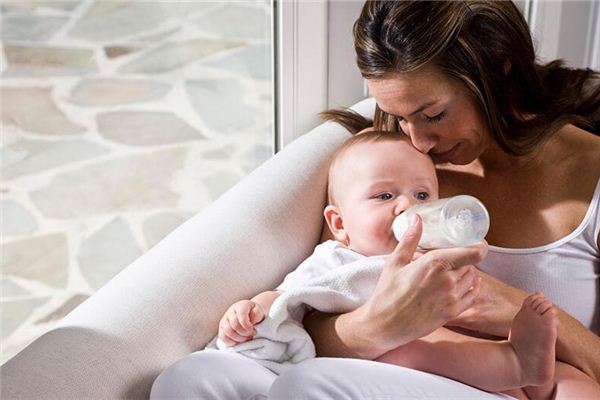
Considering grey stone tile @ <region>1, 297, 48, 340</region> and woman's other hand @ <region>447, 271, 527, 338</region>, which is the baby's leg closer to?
woman's other hand @ <region>447, 271, 527, 338</region>

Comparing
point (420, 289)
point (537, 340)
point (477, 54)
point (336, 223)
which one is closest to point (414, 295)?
point (420, 289)

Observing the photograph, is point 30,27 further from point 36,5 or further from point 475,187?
point 475,187

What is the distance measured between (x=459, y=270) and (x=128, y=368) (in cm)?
53

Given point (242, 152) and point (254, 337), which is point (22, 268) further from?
point (254, 337)

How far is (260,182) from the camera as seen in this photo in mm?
1615

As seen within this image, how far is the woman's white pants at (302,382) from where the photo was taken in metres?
1.06

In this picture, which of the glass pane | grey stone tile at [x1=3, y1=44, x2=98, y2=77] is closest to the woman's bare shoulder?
the glass pane

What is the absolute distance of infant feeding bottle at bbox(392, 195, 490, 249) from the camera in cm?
111

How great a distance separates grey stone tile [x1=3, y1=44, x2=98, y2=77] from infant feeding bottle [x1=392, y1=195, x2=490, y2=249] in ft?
3.33

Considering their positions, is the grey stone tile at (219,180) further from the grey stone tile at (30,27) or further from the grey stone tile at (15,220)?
the grey stone tile at (30,27)

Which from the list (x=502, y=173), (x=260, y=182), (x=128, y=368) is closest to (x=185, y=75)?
(x=260, y=182)

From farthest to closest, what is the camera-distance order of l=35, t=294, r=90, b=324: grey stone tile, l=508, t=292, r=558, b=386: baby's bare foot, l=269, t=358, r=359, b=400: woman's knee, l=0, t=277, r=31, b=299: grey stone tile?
l=35, t=294, r=90, b=324: grey stone tile < l=0, t=277, r=31, b=299: grey stone tile < l=508, t=292, r=558, b=386: baby's bare foot < l=269, t=358, r=359, b=400: woman's knee

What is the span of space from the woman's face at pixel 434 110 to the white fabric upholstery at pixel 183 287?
315mm

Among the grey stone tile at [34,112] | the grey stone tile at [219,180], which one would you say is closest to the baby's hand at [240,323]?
the grey stone tile at [34,112]
